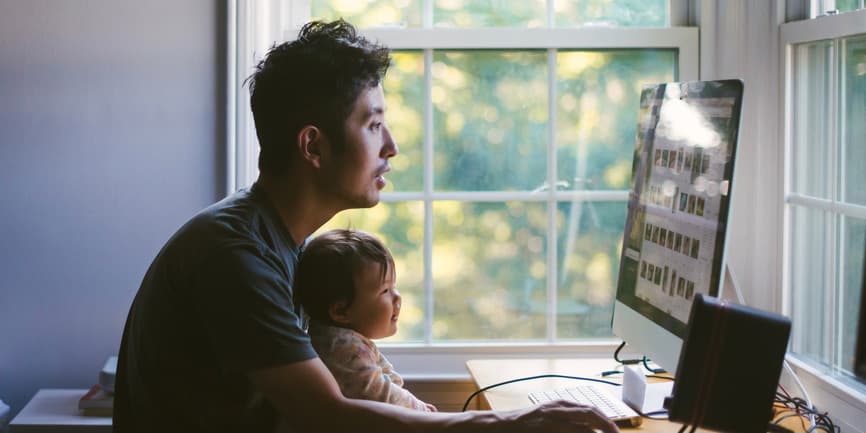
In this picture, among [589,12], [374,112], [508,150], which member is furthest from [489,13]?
[374,112]

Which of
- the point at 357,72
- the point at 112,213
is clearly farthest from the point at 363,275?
the point at 112,213

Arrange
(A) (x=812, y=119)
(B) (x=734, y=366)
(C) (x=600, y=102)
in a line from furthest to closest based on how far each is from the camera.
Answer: (C) (x=600, y=102)
(A) (x=812, y=119)
(B) (x=734, y=366)

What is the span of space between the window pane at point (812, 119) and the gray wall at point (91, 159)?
138 cm

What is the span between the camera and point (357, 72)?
1.77 meters

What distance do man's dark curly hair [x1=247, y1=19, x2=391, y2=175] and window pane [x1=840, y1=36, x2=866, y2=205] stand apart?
96 cm

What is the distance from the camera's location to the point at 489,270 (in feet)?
8.38

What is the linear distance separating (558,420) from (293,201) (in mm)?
615

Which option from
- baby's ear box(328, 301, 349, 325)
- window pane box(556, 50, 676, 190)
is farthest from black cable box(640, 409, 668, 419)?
window pane box(556, 50, 676, 190)

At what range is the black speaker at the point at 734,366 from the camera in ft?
4.18

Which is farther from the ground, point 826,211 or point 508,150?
point 508,150

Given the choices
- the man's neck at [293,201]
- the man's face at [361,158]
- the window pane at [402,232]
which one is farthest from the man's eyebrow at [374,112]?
the window pane at [402,232]

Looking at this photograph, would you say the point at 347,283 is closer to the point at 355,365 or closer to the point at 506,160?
the point at 355,365

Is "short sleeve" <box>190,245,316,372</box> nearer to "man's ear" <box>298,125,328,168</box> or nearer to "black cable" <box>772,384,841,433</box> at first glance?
"man's ear" <box>298,125,328,168</box>

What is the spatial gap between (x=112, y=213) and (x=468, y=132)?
0.92 metres
